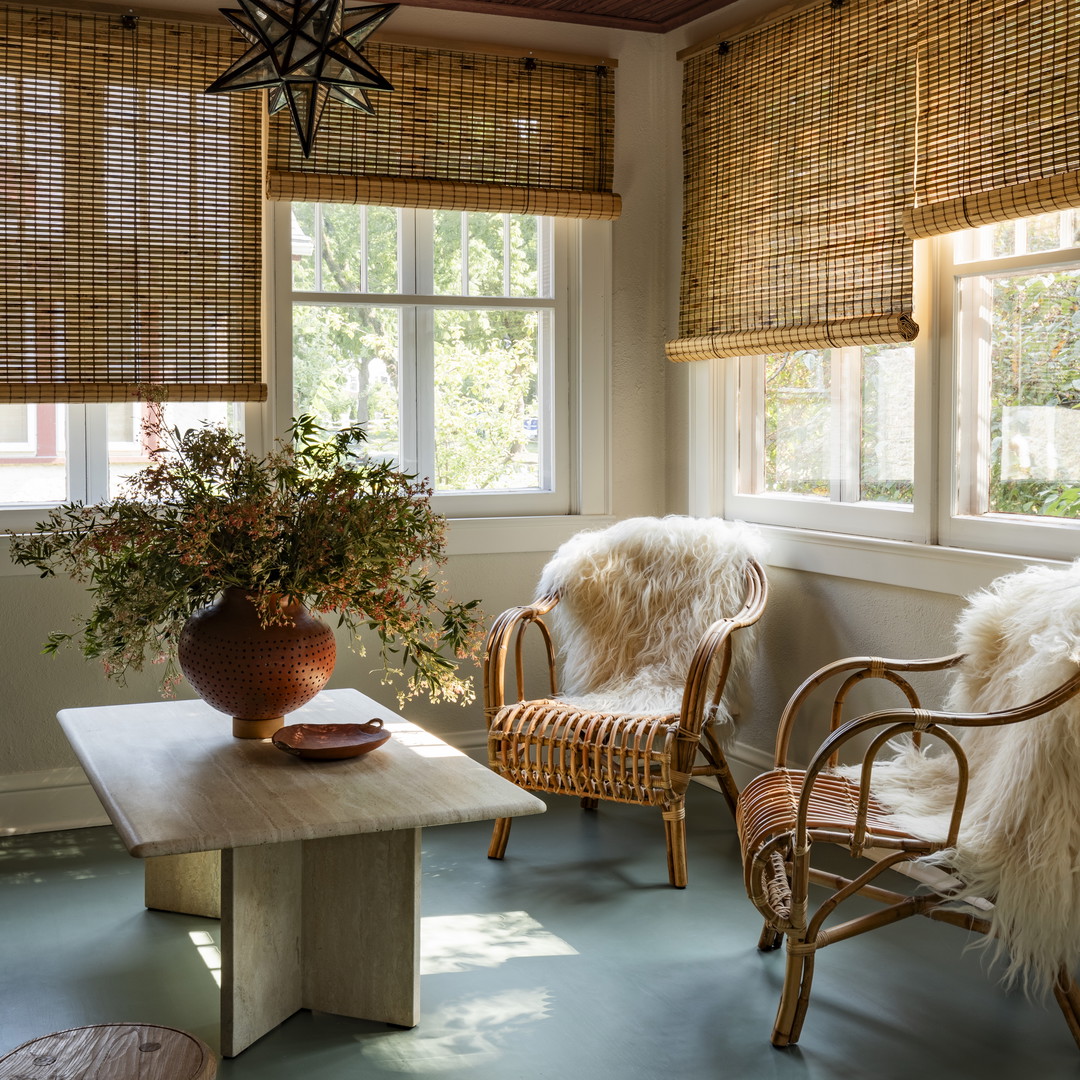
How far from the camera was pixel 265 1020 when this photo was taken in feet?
7.89

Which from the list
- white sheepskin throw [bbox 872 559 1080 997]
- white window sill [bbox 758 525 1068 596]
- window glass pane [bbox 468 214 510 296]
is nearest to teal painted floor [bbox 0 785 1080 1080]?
white sheepskin throw [bbox 872 559 1080 997]

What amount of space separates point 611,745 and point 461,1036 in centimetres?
91

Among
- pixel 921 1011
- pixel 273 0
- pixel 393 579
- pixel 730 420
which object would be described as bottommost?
pixel 921 1011

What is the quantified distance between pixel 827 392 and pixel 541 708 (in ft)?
4.21

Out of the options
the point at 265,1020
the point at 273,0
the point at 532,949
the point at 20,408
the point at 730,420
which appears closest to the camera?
the point at 273,0

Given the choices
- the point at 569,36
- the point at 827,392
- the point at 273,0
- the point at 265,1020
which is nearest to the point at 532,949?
the point at 265,1020

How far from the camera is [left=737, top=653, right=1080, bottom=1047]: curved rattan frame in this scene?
7.27ft

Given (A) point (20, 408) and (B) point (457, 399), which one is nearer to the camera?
(A) point (20, 408)

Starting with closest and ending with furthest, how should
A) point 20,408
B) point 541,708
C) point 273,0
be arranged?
point 273,0, point 541,708, point 20,408

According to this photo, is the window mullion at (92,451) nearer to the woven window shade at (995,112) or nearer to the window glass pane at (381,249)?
the window glass pane at (381,249)

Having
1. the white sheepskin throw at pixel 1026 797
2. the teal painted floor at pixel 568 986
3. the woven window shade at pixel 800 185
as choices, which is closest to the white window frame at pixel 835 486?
the woven window shade at pixel 800 185

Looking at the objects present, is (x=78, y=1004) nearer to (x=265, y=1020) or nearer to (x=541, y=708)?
(x=265, y=1020)

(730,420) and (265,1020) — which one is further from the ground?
(730,420)

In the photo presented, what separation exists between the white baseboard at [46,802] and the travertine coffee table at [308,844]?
47.8 inches
